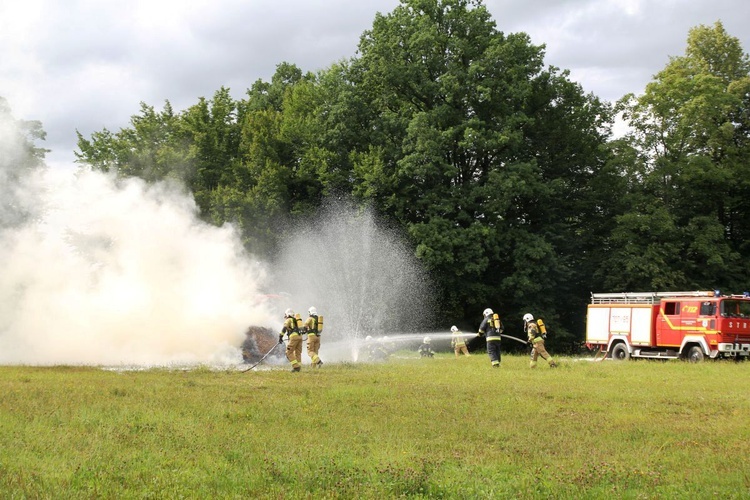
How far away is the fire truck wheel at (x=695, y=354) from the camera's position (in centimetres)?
2881

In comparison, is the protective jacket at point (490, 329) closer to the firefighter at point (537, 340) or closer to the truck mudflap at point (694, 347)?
the firefighter at point (537, 340)

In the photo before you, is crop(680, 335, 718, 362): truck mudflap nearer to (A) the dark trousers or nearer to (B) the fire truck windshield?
(B) the fire truck windshield

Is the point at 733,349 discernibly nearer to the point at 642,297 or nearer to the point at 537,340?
the point at 642,297

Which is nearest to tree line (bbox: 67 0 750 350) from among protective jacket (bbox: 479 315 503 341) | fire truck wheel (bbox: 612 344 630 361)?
fire truck wheel (bbox: 612 344 630 361)

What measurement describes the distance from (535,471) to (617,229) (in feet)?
121

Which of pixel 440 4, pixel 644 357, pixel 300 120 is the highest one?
pixel 440 4

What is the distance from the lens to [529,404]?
1497 centimetres

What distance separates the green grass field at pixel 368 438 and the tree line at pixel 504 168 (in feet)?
78.7

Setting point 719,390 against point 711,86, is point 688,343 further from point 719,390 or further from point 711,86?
point 711,86

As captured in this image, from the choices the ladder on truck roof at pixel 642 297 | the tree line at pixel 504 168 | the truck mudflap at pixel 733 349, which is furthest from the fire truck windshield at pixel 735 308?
the tree line at pixel 504 168

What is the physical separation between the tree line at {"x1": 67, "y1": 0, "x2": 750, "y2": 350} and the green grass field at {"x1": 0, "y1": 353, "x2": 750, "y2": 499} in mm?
23974

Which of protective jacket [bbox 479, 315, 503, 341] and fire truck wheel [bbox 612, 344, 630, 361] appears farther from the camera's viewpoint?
fire truck wheel [bbox 612, 344, 630, 361]

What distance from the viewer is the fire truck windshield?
28.6 metres

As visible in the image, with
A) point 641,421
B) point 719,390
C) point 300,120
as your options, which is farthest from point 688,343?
point 300,120
